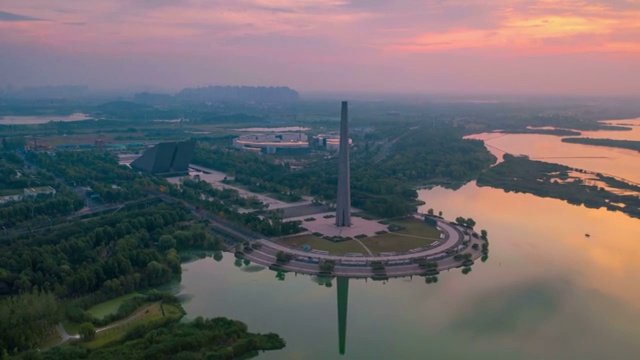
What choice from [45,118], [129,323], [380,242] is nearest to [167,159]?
[380,242]

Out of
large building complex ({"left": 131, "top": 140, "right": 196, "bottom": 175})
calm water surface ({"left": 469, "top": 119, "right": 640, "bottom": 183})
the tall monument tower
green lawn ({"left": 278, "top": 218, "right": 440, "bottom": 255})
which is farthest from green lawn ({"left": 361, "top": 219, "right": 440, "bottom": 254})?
calm water surface ({"left": 469, "top": 119, "right": 640, "bottom": 183})

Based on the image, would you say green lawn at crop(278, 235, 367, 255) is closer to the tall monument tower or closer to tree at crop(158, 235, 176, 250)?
the tall monument tower

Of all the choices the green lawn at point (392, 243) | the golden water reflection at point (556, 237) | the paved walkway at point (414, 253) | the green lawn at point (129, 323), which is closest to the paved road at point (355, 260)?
the paved walkway at point (414, 253)

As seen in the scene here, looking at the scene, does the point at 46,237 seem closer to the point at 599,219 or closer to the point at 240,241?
the point at 240,241

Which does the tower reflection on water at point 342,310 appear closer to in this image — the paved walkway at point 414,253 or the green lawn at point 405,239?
the paved walkway at point 414,253

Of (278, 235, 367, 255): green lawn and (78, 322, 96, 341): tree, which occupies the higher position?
(278, 235, 367, 255): green lawn

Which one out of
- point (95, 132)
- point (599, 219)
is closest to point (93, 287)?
point (599, 219)

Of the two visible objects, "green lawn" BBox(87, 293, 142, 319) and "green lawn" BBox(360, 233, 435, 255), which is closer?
"green lawn" BBox(87, 293, 142, 319)

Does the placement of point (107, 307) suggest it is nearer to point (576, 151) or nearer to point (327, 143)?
point (327, 143)
